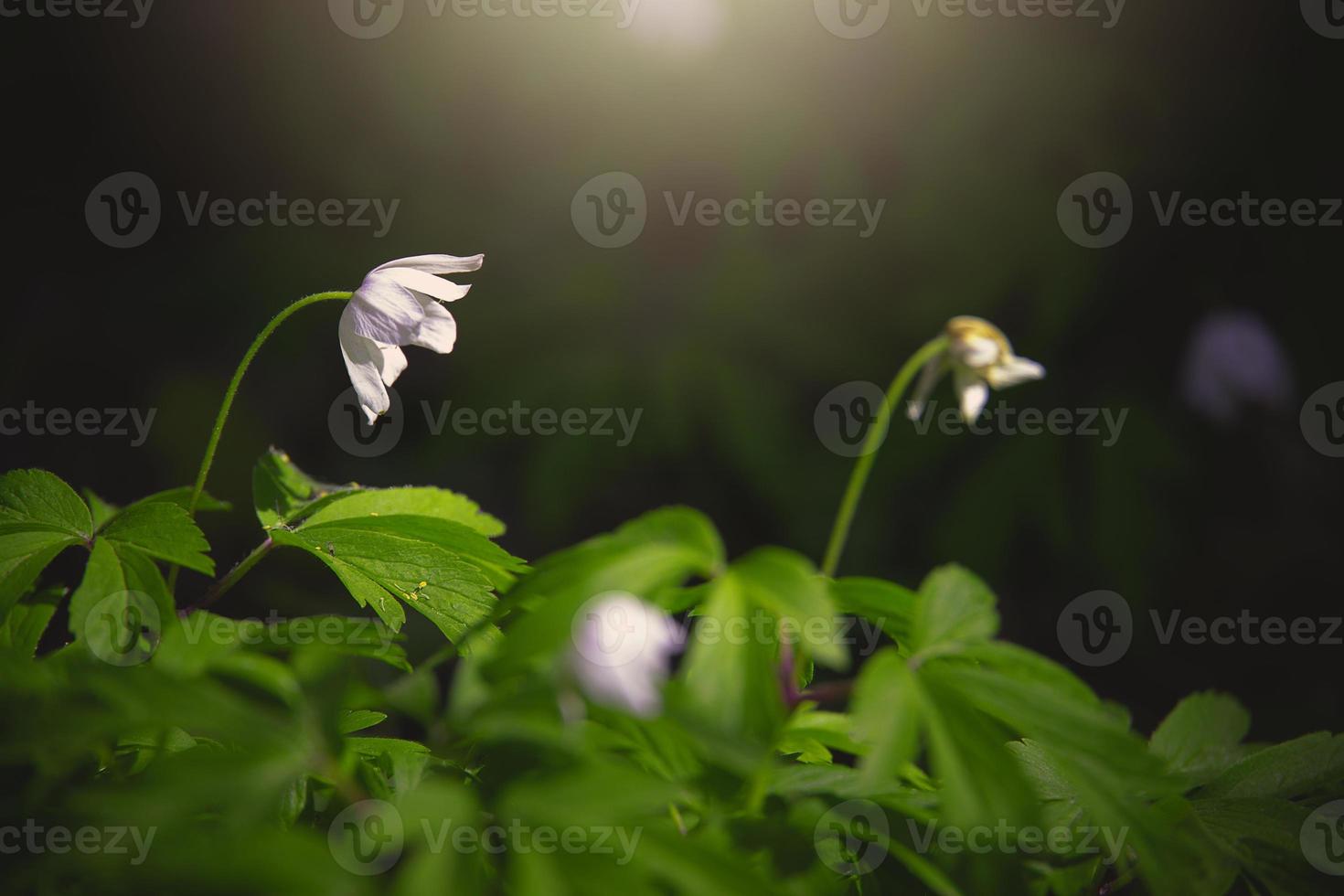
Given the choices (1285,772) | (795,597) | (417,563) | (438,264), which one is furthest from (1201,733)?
(438,264)

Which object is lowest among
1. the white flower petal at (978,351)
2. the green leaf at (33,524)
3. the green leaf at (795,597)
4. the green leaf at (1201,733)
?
the green leaf at (33,524)

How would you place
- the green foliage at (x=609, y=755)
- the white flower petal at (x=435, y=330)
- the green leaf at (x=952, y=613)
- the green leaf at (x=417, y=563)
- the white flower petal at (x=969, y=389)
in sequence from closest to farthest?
the green foliage at (x=609, y=755)
the green leaf at (x=952, y=613)
the green leaf at (x=417, y=563)
the white flower petal at (x=435, y=330)
the white flower petal at (x=969, y=389)

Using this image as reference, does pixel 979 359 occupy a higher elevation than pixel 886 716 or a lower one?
higher

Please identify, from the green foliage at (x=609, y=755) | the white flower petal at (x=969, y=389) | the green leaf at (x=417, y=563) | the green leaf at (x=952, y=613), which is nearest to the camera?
the green foliage at (x=609, y=755)

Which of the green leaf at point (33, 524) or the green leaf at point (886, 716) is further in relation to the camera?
the green leaf at point (33, 524)

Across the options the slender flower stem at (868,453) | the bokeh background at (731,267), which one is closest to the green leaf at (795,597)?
the slender flower stem at (868,453)

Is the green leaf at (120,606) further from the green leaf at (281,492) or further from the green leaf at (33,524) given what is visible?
the green leaf at (281,492)

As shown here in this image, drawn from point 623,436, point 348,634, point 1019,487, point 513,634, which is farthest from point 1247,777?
point 623,436

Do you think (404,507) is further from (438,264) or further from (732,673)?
(732,673)

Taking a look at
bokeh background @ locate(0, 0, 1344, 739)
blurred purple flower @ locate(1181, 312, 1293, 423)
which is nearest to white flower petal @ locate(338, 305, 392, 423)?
bokeh background @ locate(0, 0, 1344, 739)
